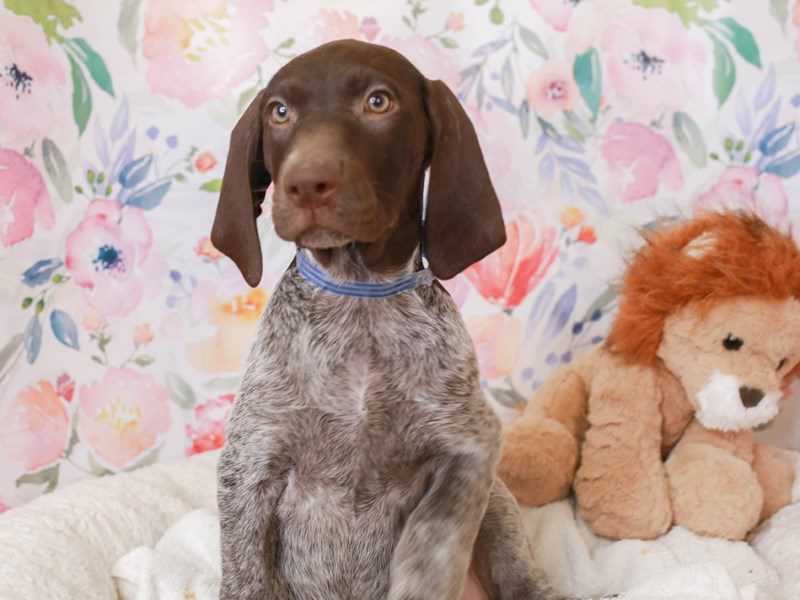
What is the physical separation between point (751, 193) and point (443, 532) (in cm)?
211

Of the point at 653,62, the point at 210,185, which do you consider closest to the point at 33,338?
the point at 210,185

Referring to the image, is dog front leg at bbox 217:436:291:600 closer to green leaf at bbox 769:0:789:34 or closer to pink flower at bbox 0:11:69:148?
pink flower at bbox 0:11:69:148

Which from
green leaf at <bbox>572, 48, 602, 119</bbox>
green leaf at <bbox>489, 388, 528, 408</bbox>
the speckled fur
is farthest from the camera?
green leaf at <bbox>489, 388, 528, 408</bbox>

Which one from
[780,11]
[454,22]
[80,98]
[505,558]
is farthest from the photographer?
[454,22]

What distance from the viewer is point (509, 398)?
3.63 metres

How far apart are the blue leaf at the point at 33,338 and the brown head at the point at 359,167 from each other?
4.25ft

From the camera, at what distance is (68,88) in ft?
10.2

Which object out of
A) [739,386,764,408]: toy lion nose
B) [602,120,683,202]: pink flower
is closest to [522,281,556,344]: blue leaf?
[602,120,683,202]: pink flower

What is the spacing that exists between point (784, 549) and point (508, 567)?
97cm

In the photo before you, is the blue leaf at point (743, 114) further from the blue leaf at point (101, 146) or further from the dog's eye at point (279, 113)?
the blue leaf at point (101, 146)

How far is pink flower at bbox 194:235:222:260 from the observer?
337cm

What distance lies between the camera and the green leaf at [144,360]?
3371 millimetres

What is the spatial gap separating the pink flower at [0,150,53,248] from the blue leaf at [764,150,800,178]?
2705 mm

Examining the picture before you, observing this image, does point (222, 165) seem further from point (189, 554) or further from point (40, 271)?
point (189, 554)
